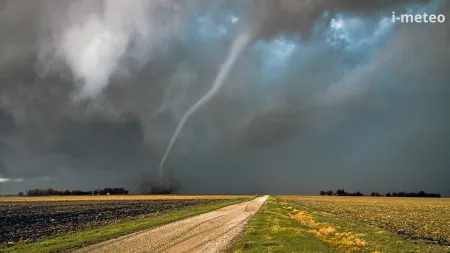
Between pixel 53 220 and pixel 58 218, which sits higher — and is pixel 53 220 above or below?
above

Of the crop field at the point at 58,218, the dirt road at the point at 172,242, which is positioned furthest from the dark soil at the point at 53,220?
the dirt road at the point at 172,242

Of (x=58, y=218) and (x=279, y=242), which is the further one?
(x=58, y=218)

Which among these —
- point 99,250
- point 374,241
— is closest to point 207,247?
point 99,250

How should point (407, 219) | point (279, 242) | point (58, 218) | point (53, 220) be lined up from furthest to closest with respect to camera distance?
point (58, 218) < point (53, 220) < point (407, 219) < point (279, 242)

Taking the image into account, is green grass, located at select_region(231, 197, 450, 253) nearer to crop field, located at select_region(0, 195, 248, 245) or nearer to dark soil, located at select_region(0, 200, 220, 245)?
crop field, located at select_region(0, 195, 248, 245)

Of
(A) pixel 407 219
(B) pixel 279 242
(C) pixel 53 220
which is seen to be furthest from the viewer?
(C) pixel 53 220

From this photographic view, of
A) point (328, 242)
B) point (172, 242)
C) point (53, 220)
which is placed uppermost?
point (328, 242)

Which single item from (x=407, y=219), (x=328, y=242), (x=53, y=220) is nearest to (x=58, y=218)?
(x=53, y=220)

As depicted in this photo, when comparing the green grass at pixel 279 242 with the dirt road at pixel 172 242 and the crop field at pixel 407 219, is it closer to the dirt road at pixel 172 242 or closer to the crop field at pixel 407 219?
the dirt road at pixel 172 242

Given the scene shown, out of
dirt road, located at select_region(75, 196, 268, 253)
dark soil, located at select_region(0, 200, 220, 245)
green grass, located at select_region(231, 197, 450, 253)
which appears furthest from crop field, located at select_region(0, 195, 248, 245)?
green grass, located at select_region(231, 197, 450, 253)

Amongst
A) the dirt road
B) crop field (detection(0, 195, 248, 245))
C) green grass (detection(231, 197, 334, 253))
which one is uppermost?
green grass (detection(231, 197, 334, 253))

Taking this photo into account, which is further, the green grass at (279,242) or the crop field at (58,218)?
the crop field at (58,218)

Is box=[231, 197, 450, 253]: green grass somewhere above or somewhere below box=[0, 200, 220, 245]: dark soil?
above

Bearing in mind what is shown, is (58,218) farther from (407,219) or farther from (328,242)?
(407,219)
